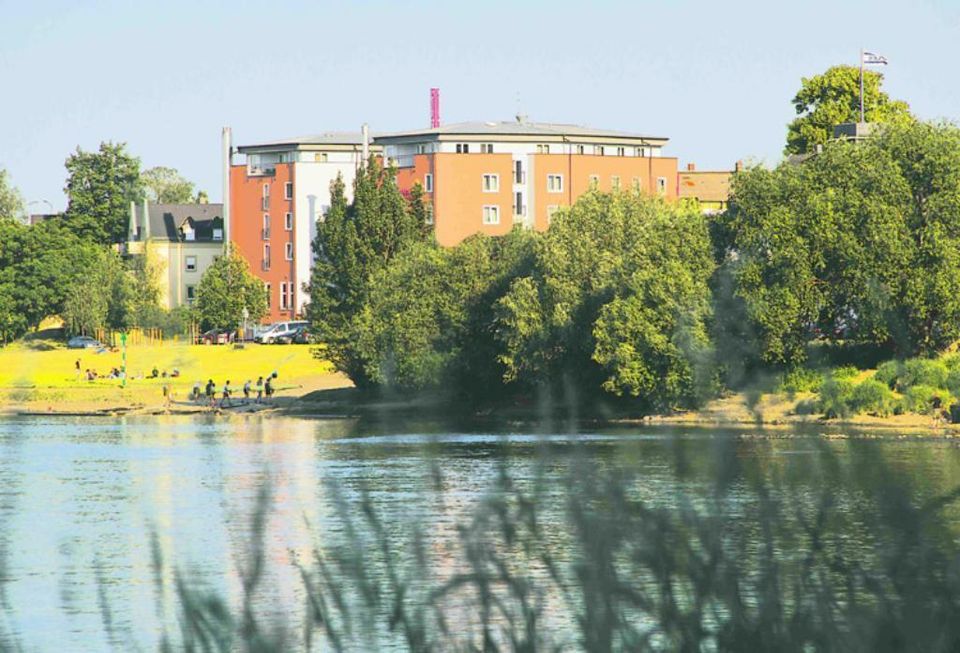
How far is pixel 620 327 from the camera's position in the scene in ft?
255

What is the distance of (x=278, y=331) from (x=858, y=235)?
205ft

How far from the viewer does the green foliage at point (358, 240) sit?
4373 inches

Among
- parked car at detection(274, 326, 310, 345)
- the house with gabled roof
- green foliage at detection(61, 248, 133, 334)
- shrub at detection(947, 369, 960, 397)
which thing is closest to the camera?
shrub at detection(947, 369, 960, 397)

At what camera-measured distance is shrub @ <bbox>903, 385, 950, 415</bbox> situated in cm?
7256

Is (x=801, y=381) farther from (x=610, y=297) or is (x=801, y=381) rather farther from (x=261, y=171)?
(x=261, y=171)

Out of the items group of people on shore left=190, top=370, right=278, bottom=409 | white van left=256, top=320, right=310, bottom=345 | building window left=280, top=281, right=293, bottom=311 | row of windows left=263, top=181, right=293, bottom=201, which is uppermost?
row of windows left=263, top=181, right=293, bottom=201

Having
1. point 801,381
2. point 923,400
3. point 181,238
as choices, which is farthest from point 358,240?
point 801,381

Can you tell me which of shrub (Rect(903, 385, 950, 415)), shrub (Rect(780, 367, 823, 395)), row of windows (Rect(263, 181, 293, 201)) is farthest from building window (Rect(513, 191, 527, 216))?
shrub (Rect(780, 367, 823, 395))

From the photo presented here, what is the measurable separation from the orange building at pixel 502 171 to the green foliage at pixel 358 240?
63.8 feet

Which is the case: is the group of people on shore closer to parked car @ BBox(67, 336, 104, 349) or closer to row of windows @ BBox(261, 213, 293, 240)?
parked car @ BBox(67, 336, 104, 349)

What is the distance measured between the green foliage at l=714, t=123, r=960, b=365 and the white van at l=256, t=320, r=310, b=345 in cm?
5666

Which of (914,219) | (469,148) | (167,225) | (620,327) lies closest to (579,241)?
(620,327)

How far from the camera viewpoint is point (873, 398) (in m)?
73.6

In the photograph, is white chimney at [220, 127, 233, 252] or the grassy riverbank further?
white chimney at [220, 127, 233, 252]
